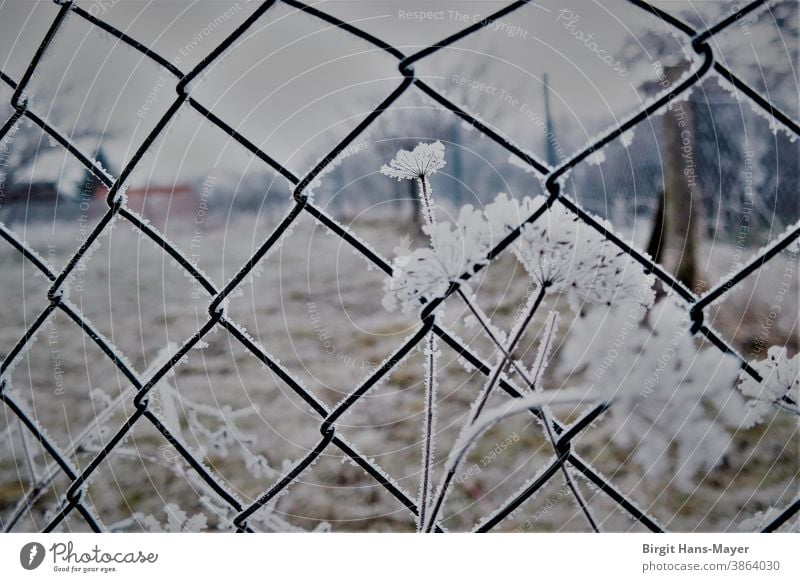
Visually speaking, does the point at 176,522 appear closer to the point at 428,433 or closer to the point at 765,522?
the point at 428,433

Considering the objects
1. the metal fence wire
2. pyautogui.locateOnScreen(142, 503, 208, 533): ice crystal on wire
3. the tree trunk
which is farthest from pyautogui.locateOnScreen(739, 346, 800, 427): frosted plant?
pyautogui.locateOnScreen(142, 503, 208, 533): ice crystal on wire

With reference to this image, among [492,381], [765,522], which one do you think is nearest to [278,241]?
[492,381]

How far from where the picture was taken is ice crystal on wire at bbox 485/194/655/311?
48cm

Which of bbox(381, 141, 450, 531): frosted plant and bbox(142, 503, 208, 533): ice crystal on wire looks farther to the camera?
bbox(142, 503, 208, 533): ice crystal on wire

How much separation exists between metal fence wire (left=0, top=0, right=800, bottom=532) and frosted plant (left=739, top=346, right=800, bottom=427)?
0.04 ft

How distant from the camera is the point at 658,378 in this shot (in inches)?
20.5

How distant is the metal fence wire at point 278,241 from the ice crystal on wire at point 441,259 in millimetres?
11

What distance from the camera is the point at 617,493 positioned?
0.55 m

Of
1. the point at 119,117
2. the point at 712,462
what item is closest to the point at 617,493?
the point at 712,462

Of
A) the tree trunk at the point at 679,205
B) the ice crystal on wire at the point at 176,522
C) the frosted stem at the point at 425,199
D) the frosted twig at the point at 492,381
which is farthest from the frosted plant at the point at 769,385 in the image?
the ice crystal on wire at the point at 176,522

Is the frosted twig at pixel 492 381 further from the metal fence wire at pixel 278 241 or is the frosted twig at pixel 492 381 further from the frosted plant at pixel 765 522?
the frosted plant at pixel 765 522
